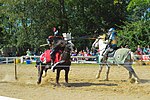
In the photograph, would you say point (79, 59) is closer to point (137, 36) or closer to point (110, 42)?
point (137, 36)

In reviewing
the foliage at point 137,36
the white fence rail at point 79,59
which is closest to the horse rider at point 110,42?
the white fence rail at point 79,59

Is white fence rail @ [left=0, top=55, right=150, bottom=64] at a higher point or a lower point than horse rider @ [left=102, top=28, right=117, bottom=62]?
lower

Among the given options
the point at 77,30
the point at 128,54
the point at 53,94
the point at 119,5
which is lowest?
the point at 53,94

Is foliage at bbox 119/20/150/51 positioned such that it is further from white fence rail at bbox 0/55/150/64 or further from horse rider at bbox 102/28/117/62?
horse rider at bbox 102/28/117/62

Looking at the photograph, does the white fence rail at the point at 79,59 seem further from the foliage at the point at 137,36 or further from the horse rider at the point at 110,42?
the horse rider at the point at 110,42

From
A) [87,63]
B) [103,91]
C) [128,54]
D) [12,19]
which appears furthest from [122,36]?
[103,91]

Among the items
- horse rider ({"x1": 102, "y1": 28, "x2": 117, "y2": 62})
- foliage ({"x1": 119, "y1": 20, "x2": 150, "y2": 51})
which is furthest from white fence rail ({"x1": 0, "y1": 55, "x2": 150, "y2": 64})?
horse rider ({"x1": 102, "y1": 28, "x2": 117, "y2": 62})

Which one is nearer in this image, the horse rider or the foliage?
the horse rider

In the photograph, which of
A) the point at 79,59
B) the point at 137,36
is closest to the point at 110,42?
the point at 79,59

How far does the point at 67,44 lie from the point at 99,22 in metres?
28.5

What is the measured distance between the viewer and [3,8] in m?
37.2

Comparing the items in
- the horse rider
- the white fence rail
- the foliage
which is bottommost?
the white fence rail

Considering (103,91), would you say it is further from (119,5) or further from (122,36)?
(119,5)

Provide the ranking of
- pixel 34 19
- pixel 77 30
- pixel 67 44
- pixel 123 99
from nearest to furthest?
pixel 123 99 < pixel 67 44 < pixel 34 19 < pixel 77 30
